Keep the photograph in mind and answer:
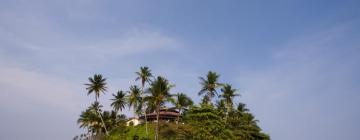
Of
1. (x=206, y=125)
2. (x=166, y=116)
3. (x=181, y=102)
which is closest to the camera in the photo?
(x=206, y=125)

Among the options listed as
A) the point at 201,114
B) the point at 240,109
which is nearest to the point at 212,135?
the point at 201,114

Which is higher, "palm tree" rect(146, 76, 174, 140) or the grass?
"palm tree" rect(146, 76, 174, 140)

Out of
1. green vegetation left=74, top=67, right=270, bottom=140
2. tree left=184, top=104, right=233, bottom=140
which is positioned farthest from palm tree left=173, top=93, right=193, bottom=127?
tree left=184, top=104, right=233, bottom=140

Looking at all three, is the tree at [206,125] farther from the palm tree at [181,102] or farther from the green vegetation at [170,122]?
the palm tree at [181,102]

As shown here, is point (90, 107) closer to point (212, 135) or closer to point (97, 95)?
point (97, 95)

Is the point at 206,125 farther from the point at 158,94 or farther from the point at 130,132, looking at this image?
the point at 130,132

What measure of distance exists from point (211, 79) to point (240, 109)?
13.1 meters

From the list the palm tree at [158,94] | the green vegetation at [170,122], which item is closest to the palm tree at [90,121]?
the green vegetation at [170,122]

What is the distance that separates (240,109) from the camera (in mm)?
91875

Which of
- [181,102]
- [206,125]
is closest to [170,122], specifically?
[181,102]

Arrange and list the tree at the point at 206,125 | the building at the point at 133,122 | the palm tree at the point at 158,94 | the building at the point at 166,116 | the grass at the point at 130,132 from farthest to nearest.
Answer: the building at the point at 166,116
the building at the point at 133,122
the grass at the point at 130,132
the palm tree at the point at 158,94
the tree at the point at 206,125

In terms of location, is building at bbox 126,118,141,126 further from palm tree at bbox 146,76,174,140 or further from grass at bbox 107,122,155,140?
palm tree at bbox 146,76,174,140

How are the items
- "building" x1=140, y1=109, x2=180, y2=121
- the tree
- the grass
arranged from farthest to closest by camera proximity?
"building" x1=140, y1=109, x2=180, y2=121
the grass
the tree

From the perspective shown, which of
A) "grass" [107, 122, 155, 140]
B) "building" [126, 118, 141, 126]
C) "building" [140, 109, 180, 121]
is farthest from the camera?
"building" [140, 109, 180, 121]
